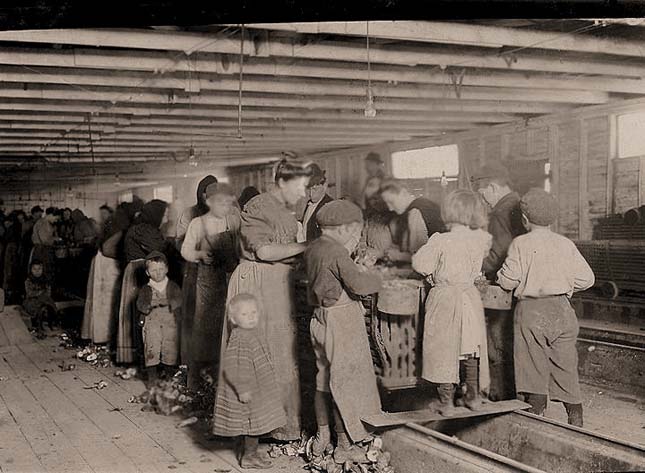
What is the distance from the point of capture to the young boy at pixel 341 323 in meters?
3.79

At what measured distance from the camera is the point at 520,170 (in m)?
10.3

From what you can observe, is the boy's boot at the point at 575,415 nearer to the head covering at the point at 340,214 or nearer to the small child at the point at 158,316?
the head covering at the point at 340,214

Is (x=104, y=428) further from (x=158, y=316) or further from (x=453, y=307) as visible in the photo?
(x=453, y=307)

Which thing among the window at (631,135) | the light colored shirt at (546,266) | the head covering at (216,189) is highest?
the window at (631,135)

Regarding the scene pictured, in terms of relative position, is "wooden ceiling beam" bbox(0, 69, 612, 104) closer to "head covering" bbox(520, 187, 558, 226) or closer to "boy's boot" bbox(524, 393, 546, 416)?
"head covering" bbox(520, 187, 558, 226)

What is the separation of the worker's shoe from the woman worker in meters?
0.27

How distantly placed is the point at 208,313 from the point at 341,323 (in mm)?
1974

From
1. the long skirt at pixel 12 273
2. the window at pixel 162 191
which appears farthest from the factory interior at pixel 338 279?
the long skirt at pixel 12 273

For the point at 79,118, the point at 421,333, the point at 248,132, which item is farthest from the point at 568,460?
the point at 79,118

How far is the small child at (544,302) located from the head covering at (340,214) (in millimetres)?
1329

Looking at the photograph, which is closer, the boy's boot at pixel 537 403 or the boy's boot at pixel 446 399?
the boy's boot at pixel 446 399

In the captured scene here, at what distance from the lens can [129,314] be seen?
6.86 meters

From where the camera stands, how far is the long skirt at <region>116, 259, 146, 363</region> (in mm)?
6738

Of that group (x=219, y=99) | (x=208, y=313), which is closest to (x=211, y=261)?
(x=208, y=313)
